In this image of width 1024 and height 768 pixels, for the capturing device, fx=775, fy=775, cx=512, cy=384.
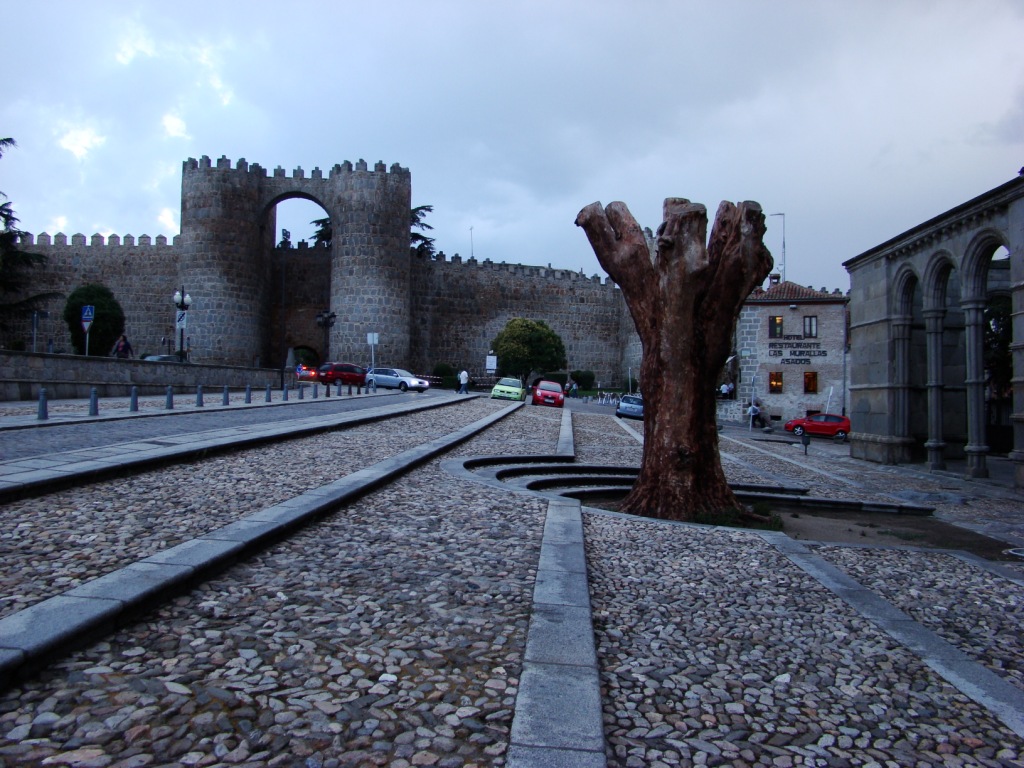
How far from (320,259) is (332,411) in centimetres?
3234

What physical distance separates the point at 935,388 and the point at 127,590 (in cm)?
1523

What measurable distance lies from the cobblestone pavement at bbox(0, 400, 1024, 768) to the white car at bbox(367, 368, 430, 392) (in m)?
28.0

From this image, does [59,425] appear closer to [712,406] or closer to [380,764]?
[712,406]

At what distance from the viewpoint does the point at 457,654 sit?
318 cm

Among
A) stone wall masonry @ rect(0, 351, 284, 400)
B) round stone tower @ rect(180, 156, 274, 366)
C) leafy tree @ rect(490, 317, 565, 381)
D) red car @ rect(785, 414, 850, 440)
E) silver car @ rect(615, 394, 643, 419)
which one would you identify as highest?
round stone tower @ rect(180, 156, 274, 366)

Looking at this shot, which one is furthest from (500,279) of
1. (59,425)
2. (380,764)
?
(380,764)

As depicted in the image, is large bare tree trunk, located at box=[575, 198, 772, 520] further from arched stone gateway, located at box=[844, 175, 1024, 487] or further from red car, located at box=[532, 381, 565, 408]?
red car, located at box=[532, 381, 565, 408]

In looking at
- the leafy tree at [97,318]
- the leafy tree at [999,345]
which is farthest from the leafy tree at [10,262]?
the leafy tree at [999,345]

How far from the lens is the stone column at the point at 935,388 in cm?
1488

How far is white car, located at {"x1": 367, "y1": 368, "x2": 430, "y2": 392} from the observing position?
34.0 metres

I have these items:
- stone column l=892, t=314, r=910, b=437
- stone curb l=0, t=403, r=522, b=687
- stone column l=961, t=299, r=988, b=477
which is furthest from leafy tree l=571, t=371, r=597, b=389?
stone curb l=0, t=403, r=522, b=687

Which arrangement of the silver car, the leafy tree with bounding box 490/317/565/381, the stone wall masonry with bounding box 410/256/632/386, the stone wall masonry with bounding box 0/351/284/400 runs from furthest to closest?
the stone wall masonry with bounding box 410/256/632/386 < the leafy tree with bounding box 490/317/565/381 < the silver car < the stone wall masonry with bounding box 0/351/284/400

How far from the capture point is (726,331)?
342 inches

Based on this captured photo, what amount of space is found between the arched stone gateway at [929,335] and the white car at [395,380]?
65.8ft
